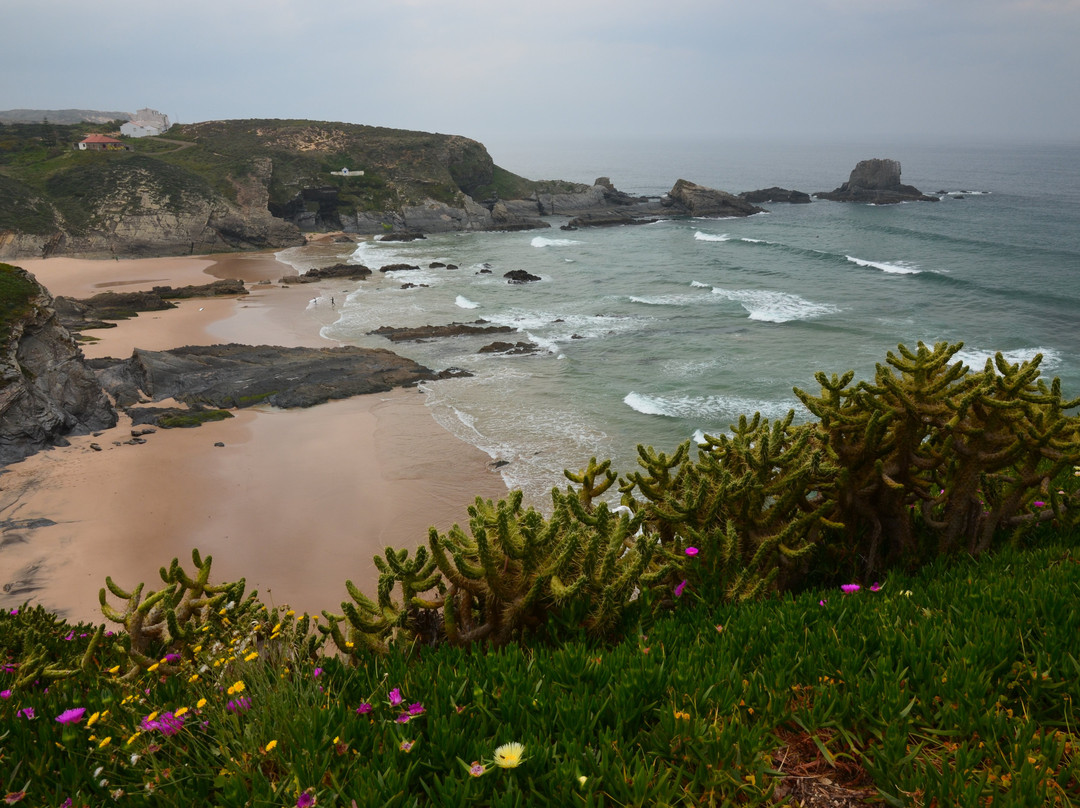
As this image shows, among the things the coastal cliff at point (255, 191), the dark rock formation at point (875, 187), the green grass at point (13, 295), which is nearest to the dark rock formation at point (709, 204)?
the coastal cliff at point (255, 191)

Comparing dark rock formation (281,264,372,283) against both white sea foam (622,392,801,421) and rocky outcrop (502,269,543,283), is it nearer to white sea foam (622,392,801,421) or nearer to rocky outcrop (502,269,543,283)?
rocky outcrop (502,269,543,283)

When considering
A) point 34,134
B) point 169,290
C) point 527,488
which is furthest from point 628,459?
point 34,134

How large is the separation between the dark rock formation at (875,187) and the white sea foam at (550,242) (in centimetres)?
4411

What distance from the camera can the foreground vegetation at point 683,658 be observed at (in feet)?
9.11

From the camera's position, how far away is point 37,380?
20609 millimetres

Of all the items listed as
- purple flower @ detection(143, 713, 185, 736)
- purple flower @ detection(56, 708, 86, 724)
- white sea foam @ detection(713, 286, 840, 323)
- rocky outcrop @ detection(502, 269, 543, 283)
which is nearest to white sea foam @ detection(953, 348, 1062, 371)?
white sea foam @ detection(713, 286, 840, 323)

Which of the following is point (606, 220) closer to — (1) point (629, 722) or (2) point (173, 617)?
(2) point (173, 617)

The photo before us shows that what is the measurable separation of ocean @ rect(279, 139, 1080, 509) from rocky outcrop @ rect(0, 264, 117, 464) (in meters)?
10.7

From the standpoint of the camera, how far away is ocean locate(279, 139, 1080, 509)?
22719 millimetres

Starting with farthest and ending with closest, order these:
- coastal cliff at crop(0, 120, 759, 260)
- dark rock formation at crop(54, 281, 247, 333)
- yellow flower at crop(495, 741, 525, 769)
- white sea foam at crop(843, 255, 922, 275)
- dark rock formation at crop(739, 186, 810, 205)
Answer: dark rock formation at crop(739, 186, 810, 205), coastal cliff at crop(0, 120, 759, 260), white sea foam at crop(843, 255, 922, 275), dark rock formation at crop(54, 281, 247, 333), yellow flower at crop(495, 741, 525, 769)

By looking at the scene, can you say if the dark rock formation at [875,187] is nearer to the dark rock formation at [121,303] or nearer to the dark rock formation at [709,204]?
the dark rock formation at [709,204]

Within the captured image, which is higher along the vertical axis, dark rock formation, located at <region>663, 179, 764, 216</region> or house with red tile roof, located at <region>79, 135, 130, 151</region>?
house with red tile roof, located at <region>79, 135, 130, 151</region>

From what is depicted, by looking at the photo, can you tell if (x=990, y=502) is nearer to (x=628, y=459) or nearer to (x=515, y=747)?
(x=515, y=747)

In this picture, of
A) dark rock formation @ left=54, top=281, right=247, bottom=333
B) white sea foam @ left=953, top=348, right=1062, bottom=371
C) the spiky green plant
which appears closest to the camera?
the spiky green plant
